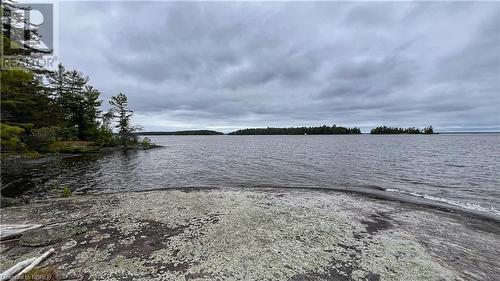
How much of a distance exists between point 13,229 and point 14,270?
3.58m

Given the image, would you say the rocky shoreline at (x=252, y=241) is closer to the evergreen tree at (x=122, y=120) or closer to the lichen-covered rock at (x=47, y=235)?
the lichen-covered rock at (x=47, y=235)

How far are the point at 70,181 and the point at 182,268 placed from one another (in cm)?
1752

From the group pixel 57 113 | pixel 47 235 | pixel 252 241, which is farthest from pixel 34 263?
pixel 57 113

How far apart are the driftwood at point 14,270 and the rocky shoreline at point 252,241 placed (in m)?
0.46

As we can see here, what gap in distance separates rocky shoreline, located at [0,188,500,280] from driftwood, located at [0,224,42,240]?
554 mm

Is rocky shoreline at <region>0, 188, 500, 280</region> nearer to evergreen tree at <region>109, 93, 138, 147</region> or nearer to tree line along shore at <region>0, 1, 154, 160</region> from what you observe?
tree line along shore at <region>0, 1, 154, 160</region>

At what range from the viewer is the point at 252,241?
699 cm

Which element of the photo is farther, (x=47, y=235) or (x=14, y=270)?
(x=47, y=235)

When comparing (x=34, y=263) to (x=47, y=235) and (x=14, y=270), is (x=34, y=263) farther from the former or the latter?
(x=47, y=235)

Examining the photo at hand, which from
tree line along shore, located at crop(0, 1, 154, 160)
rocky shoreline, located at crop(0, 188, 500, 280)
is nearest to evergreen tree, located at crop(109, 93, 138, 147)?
A: tree line along shore, located at crop(0, 1, 154, 160)

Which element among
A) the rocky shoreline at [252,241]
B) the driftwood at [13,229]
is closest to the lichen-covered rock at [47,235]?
the rocky shoreline at [252,241]

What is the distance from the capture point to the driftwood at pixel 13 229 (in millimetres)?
6988

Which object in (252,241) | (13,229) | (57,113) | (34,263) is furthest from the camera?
(57,113)

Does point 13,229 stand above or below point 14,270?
below
